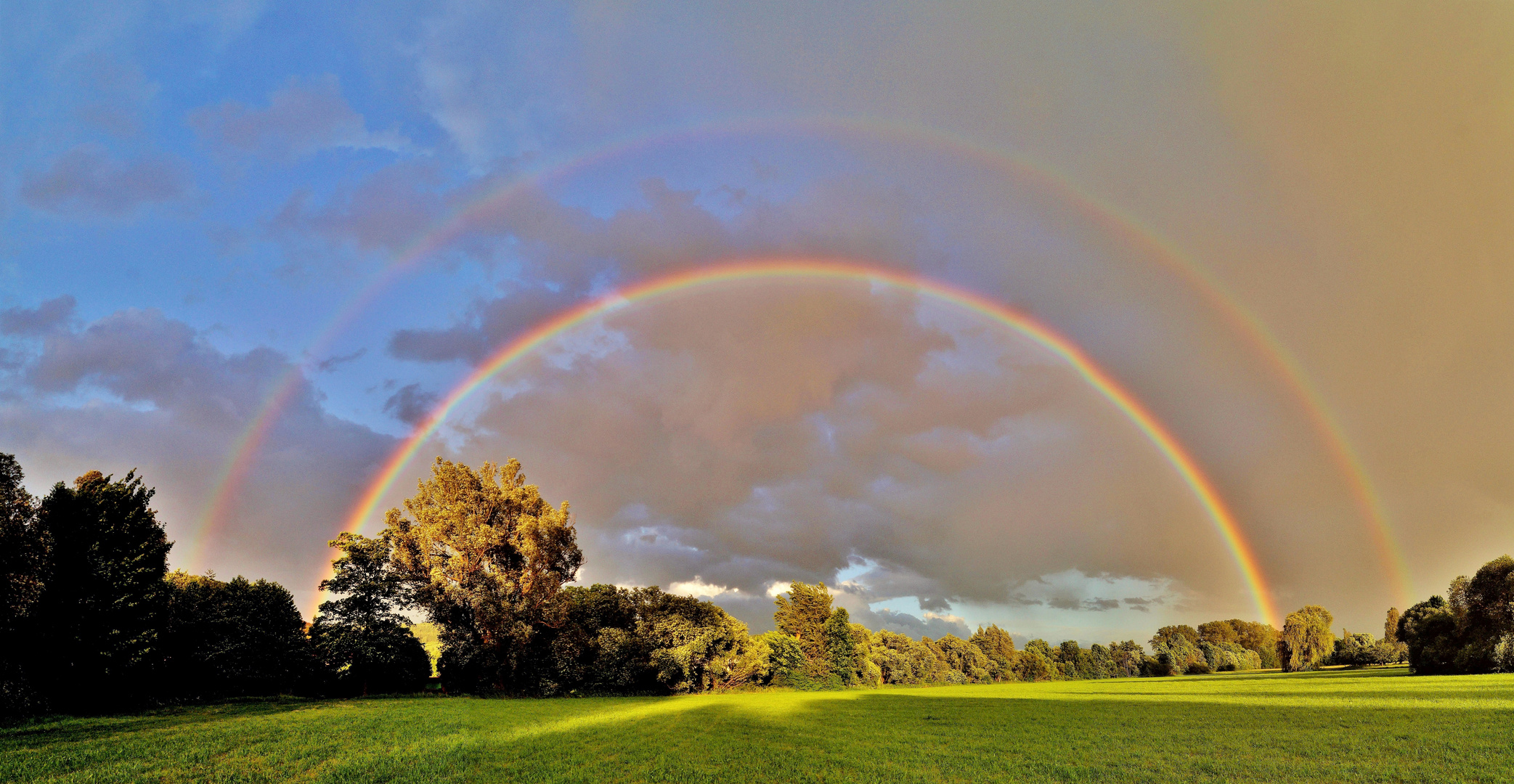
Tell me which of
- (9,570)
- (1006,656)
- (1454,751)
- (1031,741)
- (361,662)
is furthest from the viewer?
(1006,656)

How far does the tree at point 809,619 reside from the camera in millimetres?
90562

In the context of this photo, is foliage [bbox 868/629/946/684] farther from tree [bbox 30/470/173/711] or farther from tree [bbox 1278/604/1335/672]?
tree [bbox 30/470/173/711]

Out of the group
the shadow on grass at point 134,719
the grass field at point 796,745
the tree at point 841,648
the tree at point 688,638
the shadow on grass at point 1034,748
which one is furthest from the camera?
the tree at point 841,648

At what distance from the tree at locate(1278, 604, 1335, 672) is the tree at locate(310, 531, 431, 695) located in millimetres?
128838

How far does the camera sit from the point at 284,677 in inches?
1969

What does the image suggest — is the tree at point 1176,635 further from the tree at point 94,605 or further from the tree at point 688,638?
the tree at point 94,605

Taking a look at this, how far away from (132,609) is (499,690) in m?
27.3

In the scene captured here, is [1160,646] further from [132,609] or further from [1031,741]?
[132,609]

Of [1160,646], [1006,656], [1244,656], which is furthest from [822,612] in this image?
[1244,656]

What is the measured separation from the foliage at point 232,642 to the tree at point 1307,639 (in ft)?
443

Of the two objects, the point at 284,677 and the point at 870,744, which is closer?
the point at 870,744

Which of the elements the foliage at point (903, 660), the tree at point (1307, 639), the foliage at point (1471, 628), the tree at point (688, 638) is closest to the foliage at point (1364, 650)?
the tree at point (1307, 639)

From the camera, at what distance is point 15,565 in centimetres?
2545

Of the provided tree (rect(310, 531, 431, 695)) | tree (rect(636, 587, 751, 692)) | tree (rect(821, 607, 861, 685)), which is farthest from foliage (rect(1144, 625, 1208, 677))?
tree (rect(310, 531, 431, 695))
